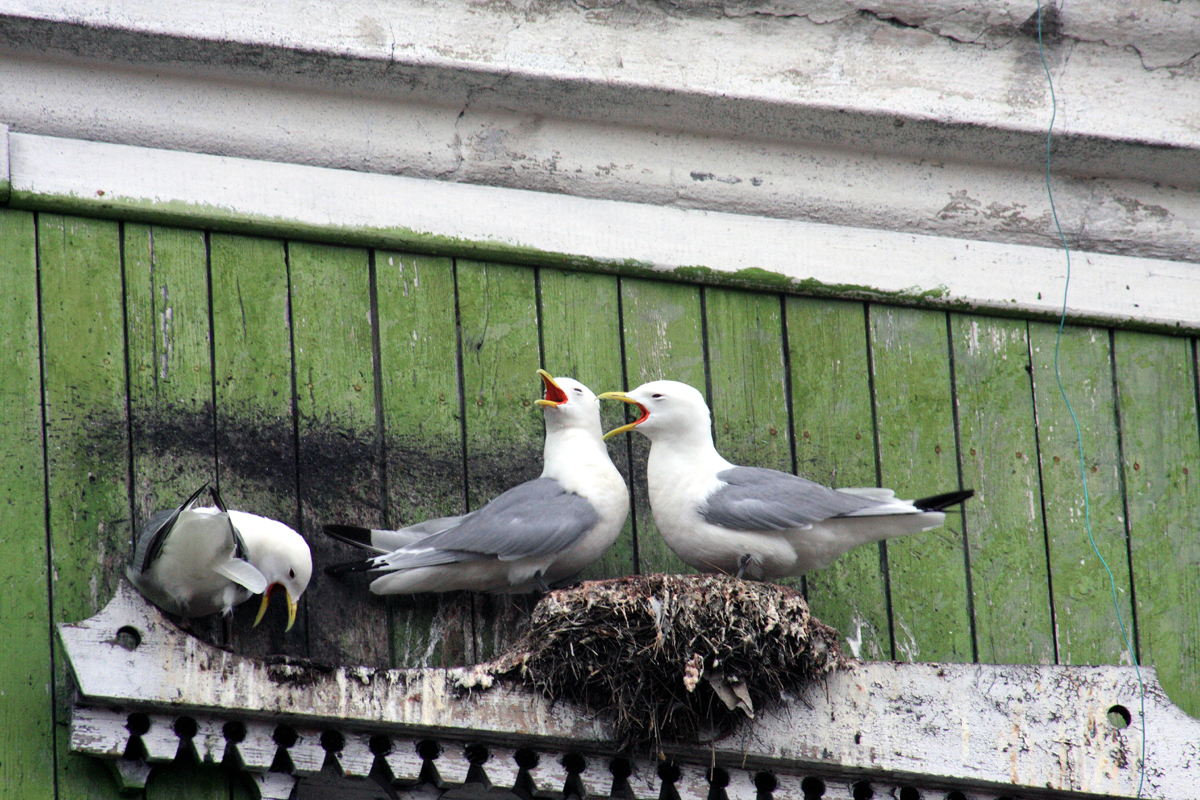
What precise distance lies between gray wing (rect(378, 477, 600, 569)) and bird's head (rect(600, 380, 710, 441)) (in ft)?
→ 1.02

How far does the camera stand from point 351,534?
403cm

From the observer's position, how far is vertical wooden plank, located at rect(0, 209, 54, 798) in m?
3.65

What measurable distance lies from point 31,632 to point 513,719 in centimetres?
119

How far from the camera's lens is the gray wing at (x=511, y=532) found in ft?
12.9

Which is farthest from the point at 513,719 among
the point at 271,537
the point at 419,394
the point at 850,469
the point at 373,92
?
the point at 373,92

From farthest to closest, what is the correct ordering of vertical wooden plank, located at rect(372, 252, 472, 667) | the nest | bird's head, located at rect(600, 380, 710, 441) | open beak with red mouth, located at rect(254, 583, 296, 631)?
1. bird's head, located at rect(600, 380, 710, 441)
2. vertical wooden plank, located at rect(372, 252, 472, 667)
3. open beak with red mouth, located at rect(254, 583, 296, 631)
4. the nest

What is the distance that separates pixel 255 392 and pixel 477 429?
0.61m

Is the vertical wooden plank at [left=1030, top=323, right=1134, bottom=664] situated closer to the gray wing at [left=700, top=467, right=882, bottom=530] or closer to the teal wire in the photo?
the teal wire

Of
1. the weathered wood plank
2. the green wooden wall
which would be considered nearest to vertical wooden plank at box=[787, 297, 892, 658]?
the green wooden wall

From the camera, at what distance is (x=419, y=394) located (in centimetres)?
434

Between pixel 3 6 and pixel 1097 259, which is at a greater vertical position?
pixel 3 6

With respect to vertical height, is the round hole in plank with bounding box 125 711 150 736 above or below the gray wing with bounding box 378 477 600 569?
below

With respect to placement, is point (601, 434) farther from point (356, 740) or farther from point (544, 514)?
point (356, 740)

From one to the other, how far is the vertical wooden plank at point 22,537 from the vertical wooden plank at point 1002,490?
2.50 meters
